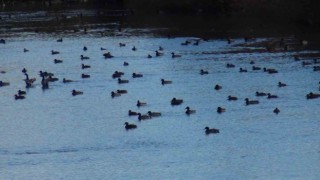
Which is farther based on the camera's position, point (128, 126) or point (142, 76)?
point (142, 76)

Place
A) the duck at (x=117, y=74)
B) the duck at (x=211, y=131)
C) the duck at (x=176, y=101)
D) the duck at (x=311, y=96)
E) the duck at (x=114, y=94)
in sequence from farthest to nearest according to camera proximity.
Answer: the duck at (x=117, y=74) < the duck at (x=114, y=94) < the duck at (x=176, y=101) < the duck at (x=311, y=96) < the duck at (x=211, y=131)

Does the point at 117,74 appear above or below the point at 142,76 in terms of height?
above

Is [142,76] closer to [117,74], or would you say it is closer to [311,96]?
[117,74]

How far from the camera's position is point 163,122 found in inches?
2164

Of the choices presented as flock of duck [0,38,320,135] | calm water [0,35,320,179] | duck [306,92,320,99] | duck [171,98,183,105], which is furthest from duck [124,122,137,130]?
duck [306,92,320,99]

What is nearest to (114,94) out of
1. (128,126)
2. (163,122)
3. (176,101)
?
(176,101)

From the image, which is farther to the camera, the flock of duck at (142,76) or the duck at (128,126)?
the flock of duck at (142,76)

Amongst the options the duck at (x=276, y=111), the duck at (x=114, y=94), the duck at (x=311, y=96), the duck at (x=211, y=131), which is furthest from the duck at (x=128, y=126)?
the duck at (x=311, y=96)

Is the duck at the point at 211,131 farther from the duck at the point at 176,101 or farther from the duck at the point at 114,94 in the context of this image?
the duck at the point at 114,94

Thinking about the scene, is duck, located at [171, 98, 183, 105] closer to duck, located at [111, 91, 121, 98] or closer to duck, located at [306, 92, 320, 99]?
duck, located at [111, 91, 121, 98]

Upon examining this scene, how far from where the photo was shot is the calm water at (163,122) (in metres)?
46.5

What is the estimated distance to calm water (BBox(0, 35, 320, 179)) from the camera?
46.5 m

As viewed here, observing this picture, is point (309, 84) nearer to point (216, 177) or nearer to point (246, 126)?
point (246, 126)

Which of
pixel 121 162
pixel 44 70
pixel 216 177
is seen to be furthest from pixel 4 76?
pixel 216 177
